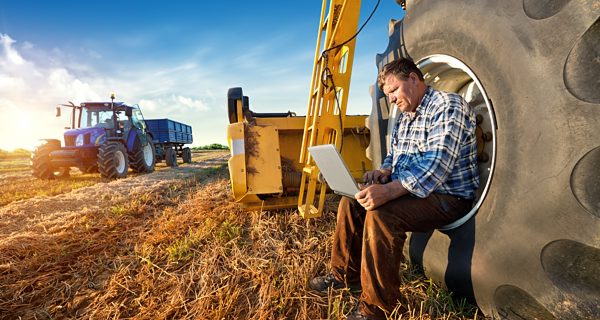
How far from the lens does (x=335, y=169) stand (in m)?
1.78

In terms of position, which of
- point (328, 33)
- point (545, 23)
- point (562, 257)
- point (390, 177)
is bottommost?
point (562, 257)

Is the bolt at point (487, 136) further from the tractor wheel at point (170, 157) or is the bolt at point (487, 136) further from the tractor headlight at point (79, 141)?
the tractor wheel at point (170, 157)

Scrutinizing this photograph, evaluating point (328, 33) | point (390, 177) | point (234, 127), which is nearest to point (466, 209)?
point (390, 177)

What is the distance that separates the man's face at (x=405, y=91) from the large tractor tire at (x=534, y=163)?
0.24 metres

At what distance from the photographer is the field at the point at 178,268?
173 centimetres

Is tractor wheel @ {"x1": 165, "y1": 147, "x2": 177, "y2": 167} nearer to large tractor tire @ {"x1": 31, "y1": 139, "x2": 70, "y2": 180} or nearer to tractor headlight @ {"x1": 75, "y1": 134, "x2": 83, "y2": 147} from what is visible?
tractor headlight @ {"x1": 75, "y1": 134, "x2": 83, "y2": 147}

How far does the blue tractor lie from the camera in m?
7.68

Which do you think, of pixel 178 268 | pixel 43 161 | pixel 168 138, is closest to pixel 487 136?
pixel 178 268

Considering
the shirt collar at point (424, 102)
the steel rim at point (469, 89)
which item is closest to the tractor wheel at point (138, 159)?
the steel rim at point (469, 89)

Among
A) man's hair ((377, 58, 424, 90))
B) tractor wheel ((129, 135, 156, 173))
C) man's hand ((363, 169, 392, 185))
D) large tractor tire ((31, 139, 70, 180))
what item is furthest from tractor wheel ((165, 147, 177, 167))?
man's hair ((377, 58, 424, 90))

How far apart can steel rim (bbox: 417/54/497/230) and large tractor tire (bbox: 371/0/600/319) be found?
0.08ft

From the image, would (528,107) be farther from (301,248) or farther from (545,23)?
(301,248)

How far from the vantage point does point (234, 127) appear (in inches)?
120

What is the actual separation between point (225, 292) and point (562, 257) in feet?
5.43
